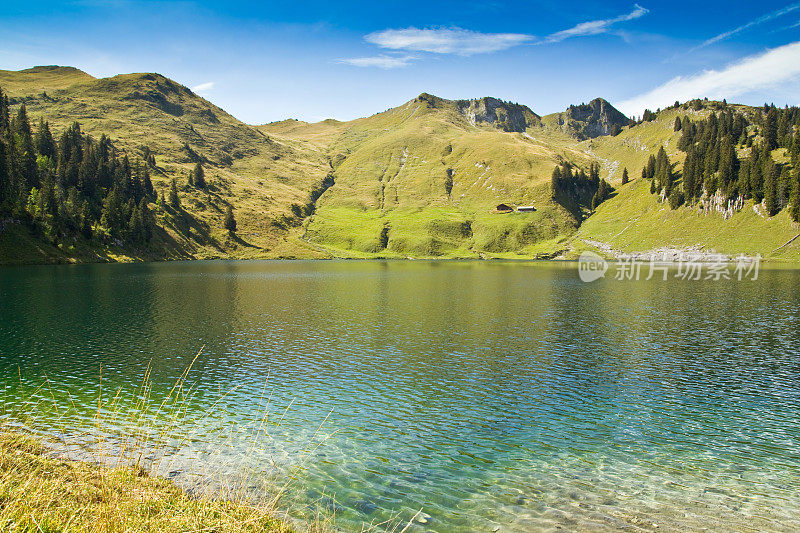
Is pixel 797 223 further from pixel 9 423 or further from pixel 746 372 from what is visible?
pixel 9 423

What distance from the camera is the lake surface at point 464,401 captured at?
1892 centimetres

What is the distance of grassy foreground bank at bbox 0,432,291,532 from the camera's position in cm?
1086

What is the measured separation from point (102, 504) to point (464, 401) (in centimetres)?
2366

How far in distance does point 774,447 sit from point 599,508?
13927 millimetres

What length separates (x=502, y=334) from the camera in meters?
55.2

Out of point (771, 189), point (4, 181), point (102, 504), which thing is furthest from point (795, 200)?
point (4, 181)

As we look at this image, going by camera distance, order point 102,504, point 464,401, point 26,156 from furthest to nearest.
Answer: point 26,156 < point 464,401 < point 102,504

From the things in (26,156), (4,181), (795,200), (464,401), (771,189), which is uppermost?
(26,156)

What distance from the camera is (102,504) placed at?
41.1 feet

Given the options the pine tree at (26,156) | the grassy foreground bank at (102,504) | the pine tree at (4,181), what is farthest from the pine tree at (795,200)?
the pine tree at (26,156)

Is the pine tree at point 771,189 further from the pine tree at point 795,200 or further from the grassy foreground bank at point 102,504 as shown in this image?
the grassy foreground bank at point 102,504

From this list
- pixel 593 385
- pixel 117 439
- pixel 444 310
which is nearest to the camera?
pixel 117 439

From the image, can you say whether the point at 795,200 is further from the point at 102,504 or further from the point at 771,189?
the point at 102,504

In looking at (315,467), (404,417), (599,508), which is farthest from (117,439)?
(599,508)
